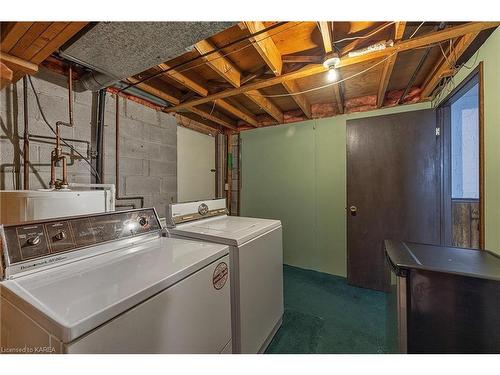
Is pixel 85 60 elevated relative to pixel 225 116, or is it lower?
lower

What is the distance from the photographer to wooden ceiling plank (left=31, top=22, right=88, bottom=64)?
0.96 metres

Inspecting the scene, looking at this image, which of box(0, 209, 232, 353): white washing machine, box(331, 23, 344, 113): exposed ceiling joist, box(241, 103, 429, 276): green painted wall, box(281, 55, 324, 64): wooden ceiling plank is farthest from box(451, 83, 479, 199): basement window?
box(0, 209, 232, 353): white washing machine

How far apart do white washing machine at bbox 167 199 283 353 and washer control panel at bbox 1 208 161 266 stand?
0.34m

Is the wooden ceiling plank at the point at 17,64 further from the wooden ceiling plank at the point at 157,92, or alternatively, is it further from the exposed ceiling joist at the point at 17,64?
the wooden ceiling plank at the point at 157,92

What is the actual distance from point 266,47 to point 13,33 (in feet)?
4.41

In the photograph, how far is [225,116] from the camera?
3.29m

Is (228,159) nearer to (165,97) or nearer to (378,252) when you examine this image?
(165,97)

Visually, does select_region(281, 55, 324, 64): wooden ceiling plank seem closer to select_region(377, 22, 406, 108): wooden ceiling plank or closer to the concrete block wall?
select_region(377, 22, 406, 108): wooden ceiling plank

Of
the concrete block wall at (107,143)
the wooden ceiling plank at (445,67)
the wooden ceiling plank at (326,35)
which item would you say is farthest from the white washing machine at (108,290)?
the wooden ceiling plank at (445,67)

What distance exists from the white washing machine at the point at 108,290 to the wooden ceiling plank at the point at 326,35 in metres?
1.45

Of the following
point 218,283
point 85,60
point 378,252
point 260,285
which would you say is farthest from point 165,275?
point 378,252

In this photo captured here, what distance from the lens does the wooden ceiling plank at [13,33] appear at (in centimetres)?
92
